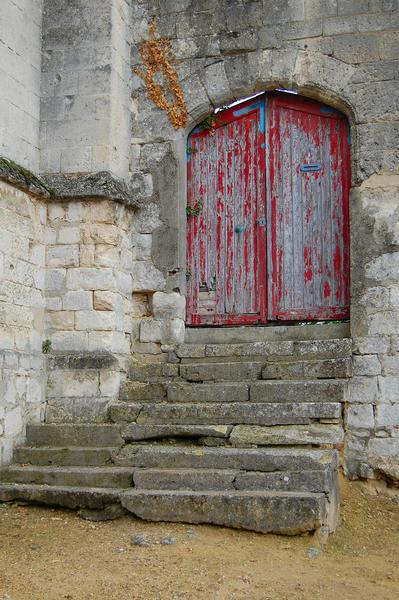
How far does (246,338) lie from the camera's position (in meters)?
6.76

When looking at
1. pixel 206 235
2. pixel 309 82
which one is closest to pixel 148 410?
pixel 206 235

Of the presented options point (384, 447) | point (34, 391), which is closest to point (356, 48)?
point (384, 447)

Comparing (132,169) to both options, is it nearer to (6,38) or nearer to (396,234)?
(6,38)

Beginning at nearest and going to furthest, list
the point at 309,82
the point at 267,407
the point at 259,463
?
the point at 259,463 < the point at 267,407 < the point at 309,82

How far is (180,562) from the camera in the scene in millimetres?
4367

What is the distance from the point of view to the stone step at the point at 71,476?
5.32 metres

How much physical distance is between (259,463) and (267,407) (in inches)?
26.3

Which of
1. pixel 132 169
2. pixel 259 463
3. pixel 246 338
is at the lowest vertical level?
pixel 259 463

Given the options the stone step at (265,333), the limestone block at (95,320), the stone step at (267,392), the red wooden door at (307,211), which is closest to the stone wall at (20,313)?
the limestone block at (95,320)

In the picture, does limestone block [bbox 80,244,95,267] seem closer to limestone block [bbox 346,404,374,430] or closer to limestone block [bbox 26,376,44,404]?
limestone block [bbox 26,376,44,404]

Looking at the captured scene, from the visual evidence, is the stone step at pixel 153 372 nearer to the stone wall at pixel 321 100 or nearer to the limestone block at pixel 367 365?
the stone wall at pixel 321 100

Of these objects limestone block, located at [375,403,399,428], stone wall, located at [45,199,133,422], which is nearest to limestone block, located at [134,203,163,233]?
stone wall, located at [45,199,133,422]

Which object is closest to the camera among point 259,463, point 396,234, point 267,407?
point 259,463

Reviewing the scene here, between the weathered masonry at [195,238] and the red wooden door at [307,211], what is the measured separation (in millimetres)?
18
